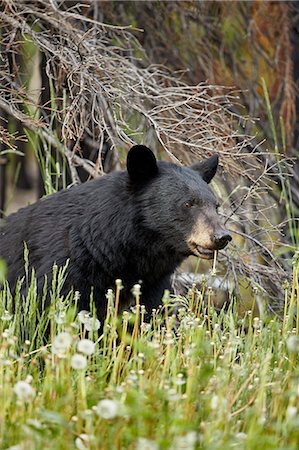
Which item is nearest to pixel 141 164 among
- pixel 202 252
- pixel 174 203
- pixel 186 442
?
pixel 174 203

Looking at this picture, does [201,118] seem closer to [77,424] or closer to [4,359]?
[4,359]

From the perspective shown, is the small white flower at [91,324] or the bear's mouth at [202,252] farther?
the bear's mouth at [202,252]

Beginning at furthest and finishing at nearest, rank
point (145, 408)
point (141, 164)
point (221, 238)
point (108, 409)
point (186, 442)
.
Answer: point (141, 164)
point (221, 238)
point (145, 408)
point (108, 409)
point (186, 442)

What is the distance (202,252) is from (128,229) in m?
0.42

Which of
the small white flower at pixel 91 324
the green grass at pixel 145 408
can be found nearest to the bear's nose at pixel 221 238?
the green grass at pixel 145 408

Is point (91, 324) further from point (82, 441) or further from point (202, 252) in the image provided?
point (202, 252)

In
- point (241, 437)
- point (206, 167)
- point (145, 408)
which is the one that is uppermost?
point (206, 167)

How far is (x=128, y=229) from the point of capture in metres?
4.76

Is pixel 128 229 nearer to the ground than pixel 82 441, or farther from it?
farther from it

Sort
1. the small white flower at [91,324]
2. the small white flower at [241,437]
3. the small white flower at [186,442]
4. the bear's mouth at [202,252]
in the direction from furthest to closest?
1. the bear's mouth at [202,252]
2. the small white flower at [91,324]
3. the small white flower at [241,437]
4. the small white flower at [186,442]

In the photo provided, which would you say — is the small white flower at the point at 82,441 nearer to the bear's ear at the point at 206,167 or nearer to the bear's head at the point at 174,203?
the bear's head at the point at 174,203

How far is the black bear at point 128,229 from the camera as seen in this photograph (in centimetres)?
461

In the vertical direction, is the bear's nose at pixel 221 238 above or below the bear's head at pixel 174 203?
below

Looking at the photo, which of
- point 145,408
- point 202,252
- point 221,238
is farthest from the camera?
point 202,252
